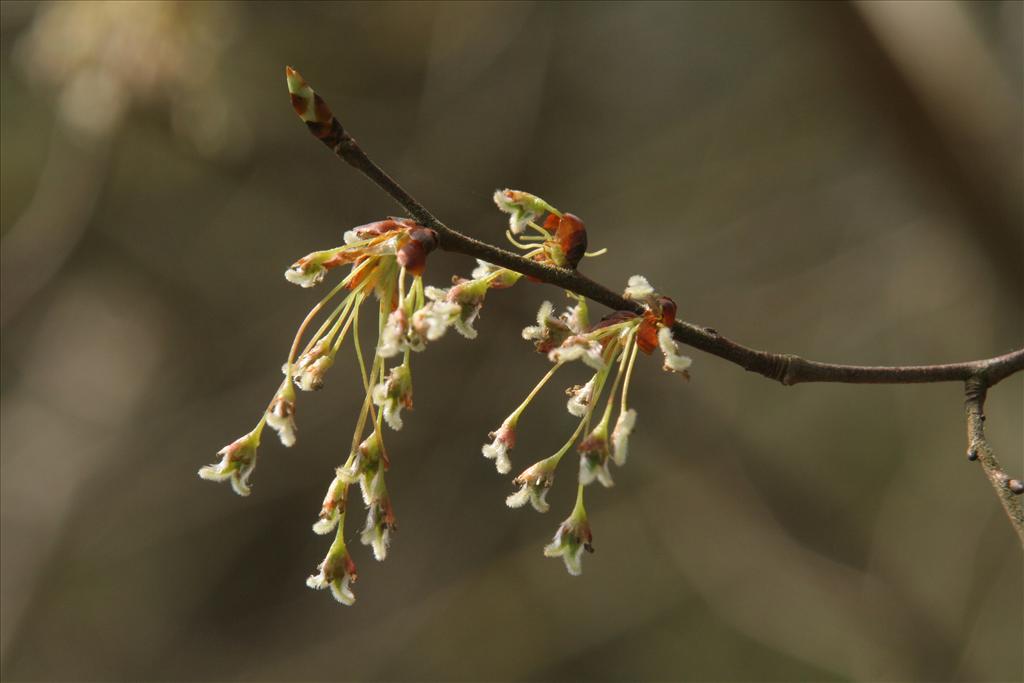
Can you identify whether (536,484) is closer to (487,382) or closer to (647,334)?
(647,334)

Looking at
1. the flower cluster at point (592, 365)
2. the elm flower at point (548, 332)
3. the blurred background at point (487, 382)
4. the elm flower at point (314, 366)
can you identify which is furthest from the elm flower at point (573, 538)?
the blurred background at point (487, 382)

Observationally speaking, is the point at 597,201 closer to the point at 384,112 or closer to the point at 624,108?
the point at 624,108

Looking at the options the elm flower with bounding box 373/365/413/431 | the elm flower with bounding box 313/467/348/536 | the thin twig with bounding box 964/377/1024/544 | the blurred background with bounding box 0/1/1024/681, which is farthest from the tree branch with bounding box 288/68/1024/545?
the blurred background with bounding box 0/1/1024/681

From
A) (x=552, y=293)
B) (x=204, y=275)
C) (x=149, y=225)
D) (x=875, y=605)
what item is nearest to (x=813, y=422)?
(x=875, y=605)

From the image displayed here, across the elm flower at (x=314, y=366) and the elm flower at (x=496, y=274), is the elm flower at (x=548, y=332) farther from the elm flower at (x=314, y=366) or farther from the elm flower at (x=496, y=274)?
the elm flower at (x=314, y=366)

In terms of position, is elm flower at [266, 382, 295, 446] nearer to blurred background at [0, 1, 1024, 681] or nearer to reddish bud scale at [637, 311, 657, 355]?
reddish bud scale at [637, 311, 657, 355]

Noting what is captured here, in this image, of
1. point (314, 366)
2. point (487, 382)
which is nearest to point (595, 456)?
point (314, 366)

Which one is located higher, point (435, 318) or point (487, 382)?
point (487, 382)

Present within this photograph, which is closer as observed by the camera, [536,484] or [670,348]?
[670,348]
